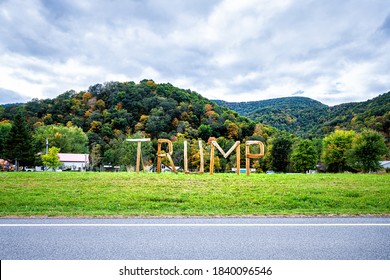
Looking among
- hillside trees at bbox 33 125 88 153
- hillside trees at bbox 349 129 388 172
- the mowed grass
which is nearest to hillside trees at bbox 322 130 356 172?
hillside trees at bbox 349 129 388 172

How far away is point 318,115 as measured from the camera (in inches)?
4124

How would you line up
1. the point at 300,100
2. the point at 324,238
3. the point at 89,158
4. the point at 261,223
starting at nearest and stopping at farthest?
the point at 324,238 < the point at 261,223 < the point at 89,158 < the point at 300,100

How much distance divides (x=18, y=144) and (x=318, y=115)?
312 feet

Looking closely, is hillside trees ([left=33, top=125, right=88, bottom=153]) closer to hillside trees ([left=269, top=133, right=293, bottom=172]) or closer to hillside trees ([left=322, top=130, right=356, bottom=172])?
hillside trees ([left=269, top=133, right=293, bottom=172])

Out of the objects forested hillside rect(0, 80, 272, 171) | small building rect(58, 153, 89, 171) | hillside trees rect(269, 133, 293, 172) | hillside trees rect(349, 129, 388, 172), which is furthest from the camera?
small building rect(58, 153, 89, 171)

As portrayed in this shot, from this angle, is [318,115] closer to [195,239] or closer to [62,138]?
[62,138]

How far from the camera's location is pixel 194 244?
5023 millimetres

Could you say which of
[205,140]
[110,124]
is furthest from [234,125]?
[110,124]

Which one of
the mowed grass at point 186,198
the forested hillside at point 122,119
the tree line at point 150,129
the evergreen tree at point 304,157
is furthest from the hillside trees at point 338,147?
the mowed grass at point 186,198

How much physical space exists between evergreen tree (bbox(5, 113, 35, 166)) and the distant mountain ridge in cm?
6707

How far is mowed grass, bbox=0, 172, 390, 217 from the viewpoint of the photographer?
880 centimetres

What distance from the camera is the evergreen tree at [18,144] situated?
4866 centimetres

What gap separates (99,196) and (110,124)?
2859 inches
